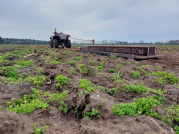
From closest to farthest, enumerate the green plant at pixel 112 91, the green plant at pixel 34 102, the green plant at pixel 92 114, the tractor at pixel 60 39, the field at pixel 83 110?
the field at pixel 83 110 → the green plant at pixel 34 102 → the green plant at pixel 92 114 → the green plant at pixel 112 91 → the tractor at pixel 60 39

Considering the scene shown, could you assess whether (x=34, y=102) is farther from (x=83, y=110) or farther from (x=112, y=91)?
(x=112, y=91)


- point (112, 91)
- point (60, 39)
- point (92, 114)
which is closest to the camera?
point (92, 114)

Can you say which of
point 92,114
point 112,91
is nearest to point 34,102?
point 92,114

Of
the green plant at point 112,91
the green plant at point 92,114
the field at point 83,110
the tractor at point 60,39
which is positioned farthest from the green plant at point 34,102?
the tractor at point 60,39

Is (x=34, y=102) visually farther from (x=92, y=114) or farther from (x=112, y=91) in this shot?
(x=112, y=91)

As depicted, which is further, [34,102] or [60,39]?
[60,39]

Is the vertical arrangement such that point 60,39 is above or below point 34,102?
above

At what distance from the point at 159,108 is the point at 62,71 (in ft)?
13.6

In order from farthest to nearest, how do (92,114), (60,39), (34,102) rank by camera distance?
(60,39) → (34,102) → (92,114)

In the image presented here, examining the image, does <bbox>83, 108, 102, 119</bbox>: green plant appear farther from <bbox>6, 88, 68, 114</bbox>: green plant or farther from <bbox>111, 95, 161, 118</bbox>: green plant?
<bbox>6, 88, 68, 114</bbox>: green plant

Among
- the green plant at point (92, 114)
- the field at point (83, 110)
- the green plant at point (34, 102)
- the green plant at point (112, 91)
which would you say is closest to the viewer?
the field at point (83, 110)

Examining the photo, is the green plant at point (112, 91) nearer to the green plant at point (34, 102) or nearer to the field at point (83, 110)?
the field at point (83, 110)

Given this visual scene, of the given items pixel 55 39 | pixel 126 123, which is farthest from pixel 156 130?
pixel 55 39

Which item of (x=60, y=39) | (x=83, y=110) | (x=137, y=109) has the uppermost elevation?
(x=60, y=39)
